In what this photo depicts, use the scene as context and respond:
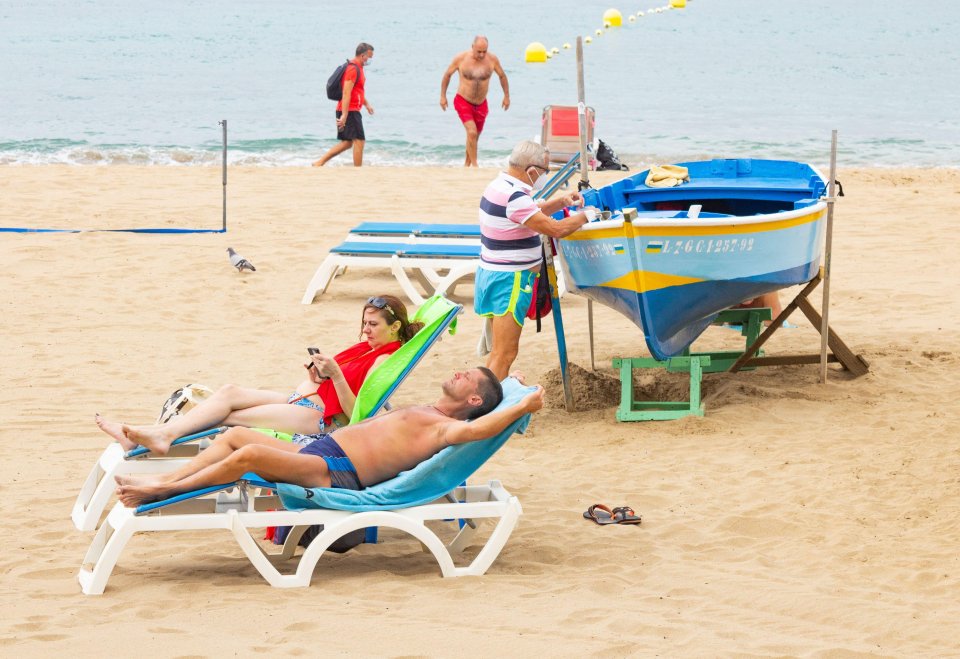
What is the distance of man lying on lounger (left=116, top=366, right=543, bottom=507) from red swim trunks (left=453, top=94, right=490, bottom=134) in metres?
12.5

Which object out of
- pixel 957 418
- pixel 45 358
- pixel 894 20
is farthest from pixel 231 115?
pixel 894 20

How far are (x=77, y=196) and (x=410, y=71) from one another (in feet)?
83.5

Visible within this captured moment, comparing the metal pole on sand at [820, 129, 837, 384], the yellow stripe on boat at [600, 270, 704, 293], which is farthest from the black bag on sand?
the metal pole on sand at [820, 129, 837, 384]

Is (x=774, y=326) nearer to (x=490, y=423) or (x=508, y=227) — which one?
(x=508, y=227)

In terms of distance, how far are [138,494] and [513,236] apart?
295 centimetres

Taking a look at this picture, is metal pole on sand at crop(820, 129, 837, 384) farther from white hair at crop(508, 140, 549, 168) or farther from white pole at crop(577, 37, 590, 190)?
white hair at crop(508, 140, 549, 168)

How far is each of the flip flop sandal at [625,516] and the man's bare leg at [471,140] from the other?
12.3 meters

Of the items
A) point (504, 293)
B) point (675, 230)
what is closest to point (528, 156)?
point (504, 293)

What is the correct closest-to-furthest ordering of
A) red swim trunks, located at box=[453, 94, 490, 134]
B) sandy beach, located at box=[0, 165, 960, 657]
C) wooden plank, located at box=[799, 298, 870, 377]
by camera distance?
1. sandy beach, located at box=[0, 165, 960, 657]
2. wooden plank, located at box=[799, 298, 870, 377]
3. red swim trunks, located at box=[453, 94, 490, 134]

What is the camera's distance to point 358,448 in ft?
16.9

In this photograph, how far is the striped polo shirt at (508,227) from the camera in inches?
274

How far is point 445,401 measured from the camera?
5.18m

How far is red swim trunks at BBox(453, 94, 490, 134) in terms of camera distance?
17.5 meters

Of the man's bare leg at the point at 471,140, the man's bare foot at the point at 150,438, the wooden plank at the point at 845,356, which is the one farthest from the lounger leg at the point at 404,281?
the man's bare leg at the point at 471,140
